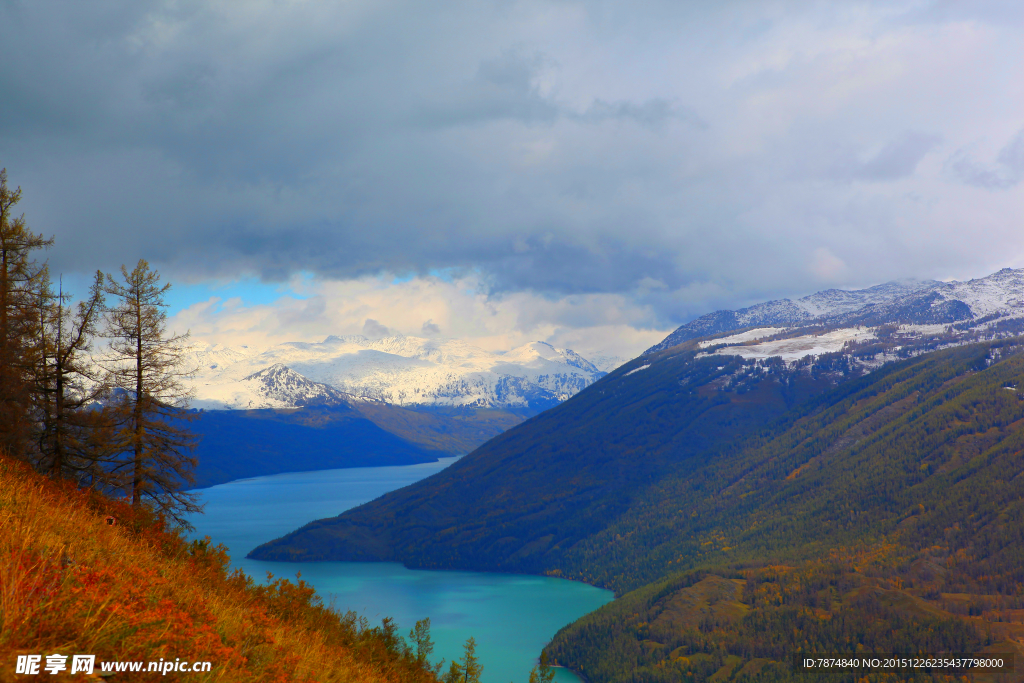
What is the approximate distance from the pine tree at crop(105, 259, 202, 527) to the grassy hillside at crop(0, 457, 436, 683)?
11142mm

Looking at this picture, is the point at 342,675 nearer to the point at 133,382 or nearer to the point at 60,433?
the point at 60,433

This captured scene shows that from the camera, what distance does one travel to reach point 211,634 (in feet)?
36.5

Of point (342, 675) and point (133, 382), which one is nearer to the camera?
point (342, 675)

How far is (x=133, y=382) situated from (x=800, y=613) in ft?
631

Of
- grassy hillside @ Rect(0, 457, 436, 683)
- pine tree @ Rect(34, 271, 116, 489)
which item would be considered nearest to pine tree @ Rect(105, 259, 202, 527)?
pine tree @ Rect(34, 271, 116, 489)

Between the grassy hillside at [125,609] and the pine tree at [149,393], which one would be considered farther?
the pine tree at [149,393]

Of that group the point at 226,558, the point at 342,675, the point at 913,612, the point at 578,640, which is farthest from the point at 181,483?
the point at 913,612

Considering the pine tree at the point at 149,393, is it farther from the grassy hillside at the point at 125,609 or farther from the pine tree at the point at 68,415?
the grassy hillside at the point at 125,609

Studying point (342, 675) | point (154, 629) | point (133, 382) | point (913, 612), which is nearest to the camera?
point (154, 629)

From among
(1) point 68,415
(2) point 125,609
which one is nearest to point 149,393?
(1) point 68,415

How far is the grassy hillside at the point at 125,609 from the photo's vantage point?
954 centimetres

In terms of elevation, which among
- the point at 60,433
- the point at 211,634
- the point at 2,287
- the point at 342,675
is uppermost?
the point at 2,287

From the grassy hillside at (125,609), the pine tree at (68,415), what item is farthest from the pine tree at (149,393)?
the grassy hillside at (125,609)

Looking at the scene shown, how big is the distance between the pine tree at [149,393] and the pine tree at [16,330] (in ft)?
14.3
